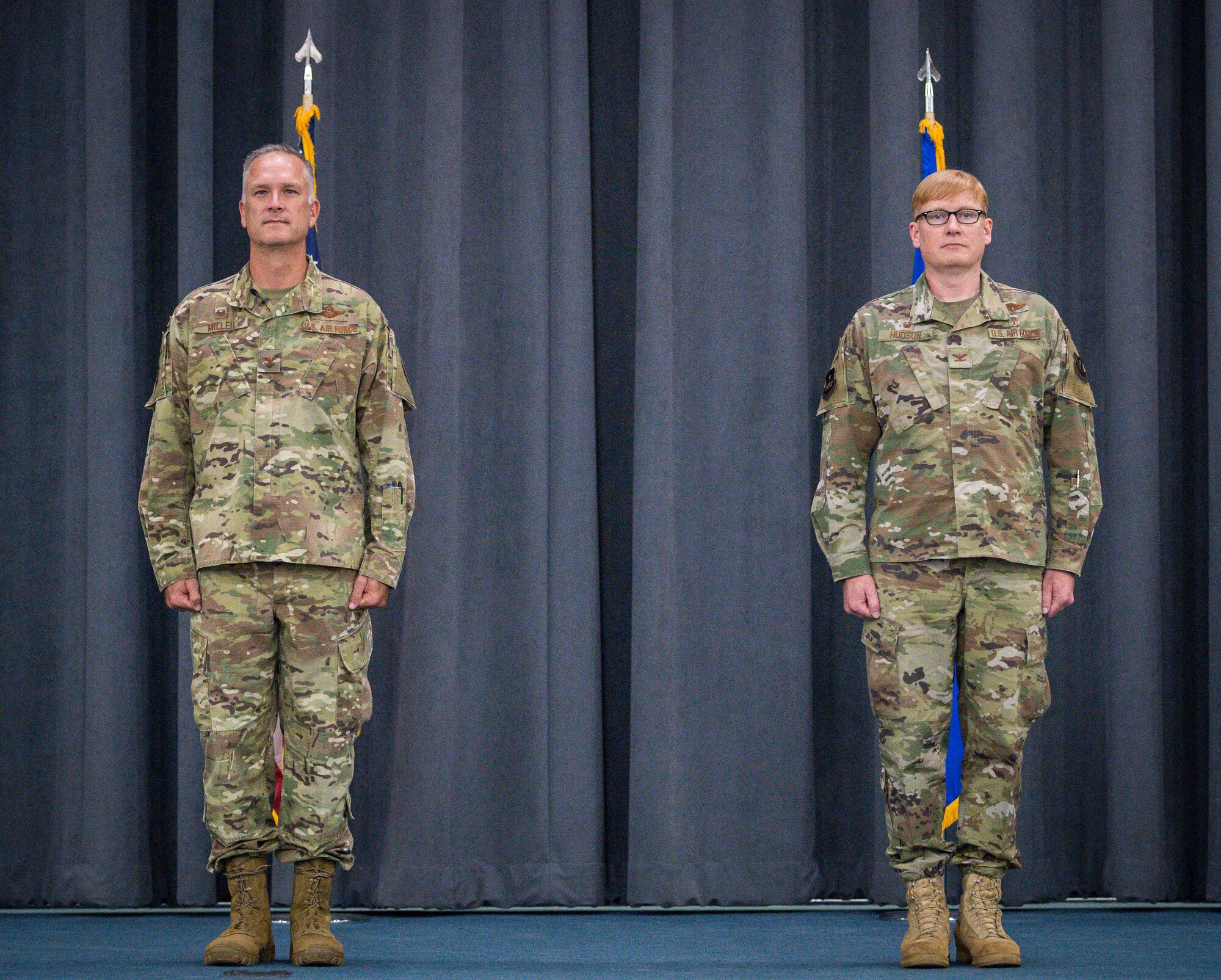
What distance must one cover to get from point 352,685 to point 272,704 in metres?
0.15

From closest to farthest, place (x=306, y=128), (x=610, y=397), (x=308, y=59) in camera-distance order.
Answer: (x=306, y=128)
(x=308, y=59)
(x=610, y=397)

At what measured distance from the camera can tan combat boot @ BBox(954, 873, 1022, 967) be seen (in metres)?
2.53

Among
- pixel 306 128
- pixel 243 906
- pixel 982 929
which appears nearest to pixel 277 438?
pixel 243 906

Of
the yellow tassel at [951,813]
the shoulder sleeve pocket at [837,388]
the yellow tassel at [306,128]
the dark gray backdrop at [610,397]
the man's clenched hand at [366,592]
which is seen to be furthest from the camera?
the dark gray backdrop at [610,397]

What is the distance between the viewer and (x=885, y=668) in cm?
263

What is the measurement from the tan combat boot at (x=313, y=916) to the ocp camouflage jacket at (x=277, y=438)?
21.4 inches

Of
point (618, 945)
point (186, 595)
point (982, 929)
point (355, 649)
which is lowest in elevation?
point (618, 945)

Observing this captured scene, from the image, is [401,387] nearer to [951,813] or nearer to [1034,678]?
[1034,678]

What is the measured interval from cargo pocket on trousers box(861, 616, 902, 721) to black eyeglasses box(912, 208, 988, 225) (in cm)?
76

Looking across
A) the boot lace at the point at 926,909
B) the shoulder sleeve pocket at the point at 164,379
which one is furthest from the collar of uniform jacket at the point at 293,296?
the boot lace at the point at 926,909

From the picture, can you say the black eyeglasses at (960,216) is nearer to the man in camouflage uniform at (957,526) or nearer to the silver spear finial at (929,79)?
the man in camouflage uniform at (957,526)

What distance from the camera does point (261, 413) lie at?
263 centimetres

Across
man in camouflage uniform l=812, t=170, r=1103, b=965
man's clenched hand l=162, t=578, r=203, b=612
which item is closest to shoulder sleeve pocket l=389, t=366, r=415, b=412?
man's clenched hand l=162, t=578, r=203, b=612

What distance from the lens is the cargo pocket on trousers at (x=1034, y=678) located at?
2596 mm
